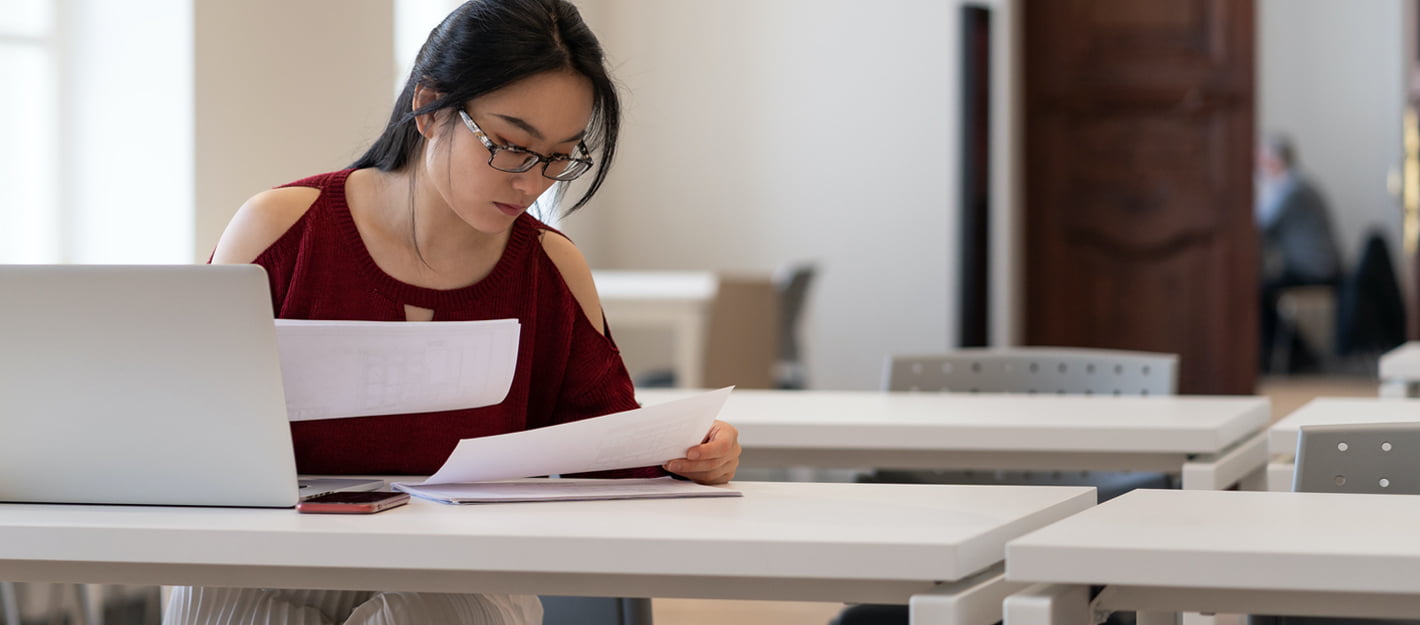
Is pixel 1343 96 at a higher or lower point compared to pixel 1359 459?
higher

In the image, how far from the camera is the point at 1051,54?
6211 millimetres

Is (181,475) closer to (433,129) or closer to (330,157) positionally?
(433,129)

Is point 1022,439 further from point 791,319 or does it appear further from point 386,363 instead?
point 791,319

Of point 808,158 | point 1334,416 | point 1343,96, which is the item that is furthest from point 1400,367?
point 1343,96

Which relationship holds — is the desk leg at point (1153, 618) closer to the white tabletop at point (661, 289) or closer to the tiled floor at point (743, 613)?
the tiled floor at point (743, 613)

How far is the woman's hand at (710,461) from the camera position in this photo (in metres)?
1.42

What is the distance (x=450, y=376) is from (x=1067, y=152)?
17.0 feet

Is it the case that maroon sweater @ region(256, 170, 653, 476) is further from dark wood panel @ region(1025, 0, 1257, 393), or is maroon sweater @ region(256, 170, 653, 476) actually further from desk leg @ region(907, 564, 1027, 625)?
dark wood panel @ region(1025, 0, 1257, 393)

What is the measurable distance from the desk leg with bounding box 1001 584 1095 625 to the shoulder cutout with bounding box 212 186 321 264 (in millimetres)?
836

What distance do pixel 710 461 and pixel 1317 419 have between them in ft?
2.76

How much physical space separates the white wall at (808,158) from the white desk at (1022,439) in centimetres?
420

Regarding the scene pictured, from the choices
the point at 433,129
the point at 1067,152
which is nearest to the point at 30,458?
the point at 433,129

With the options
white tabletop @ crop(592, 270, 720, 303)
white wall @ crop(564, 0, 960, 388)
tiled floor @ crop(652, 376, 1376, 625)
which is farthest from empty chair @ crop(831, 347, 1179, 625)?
white wall @ crop(564, 0, 960, 388)

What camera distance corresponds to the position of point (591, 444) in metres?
1.32
